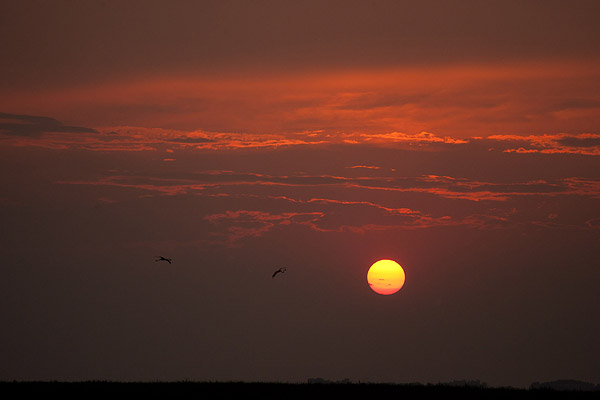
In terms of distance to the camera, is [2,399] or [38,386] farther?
[38,386]

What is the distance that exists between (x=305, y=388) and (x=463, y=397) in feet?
20.1

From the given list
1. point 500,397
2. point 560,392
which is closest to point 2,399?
point 500,397

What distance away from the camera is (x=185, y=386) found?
3112cm

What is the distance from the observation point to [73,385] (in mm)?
31172

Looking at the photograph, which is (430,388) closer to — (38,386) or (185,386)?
(185,386)

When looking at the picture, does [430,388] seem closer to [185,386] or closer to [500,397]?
[500,397]

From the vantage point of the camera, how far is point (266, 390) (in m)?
30.5

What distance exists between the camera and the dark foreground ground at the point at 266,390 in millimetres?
29422

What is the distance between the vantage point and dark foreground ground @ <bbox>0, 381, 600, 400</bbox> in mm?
29422


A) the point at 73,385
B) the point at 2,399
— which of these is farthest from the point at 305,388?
the point at 2,399

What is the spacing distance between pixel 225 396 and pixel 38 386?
297 inches

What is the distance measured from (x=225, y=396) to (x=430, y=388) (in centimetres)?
→ 806

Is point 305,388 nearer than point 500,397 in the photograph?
No

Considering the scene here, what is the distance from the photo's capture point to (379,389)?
102 ft
